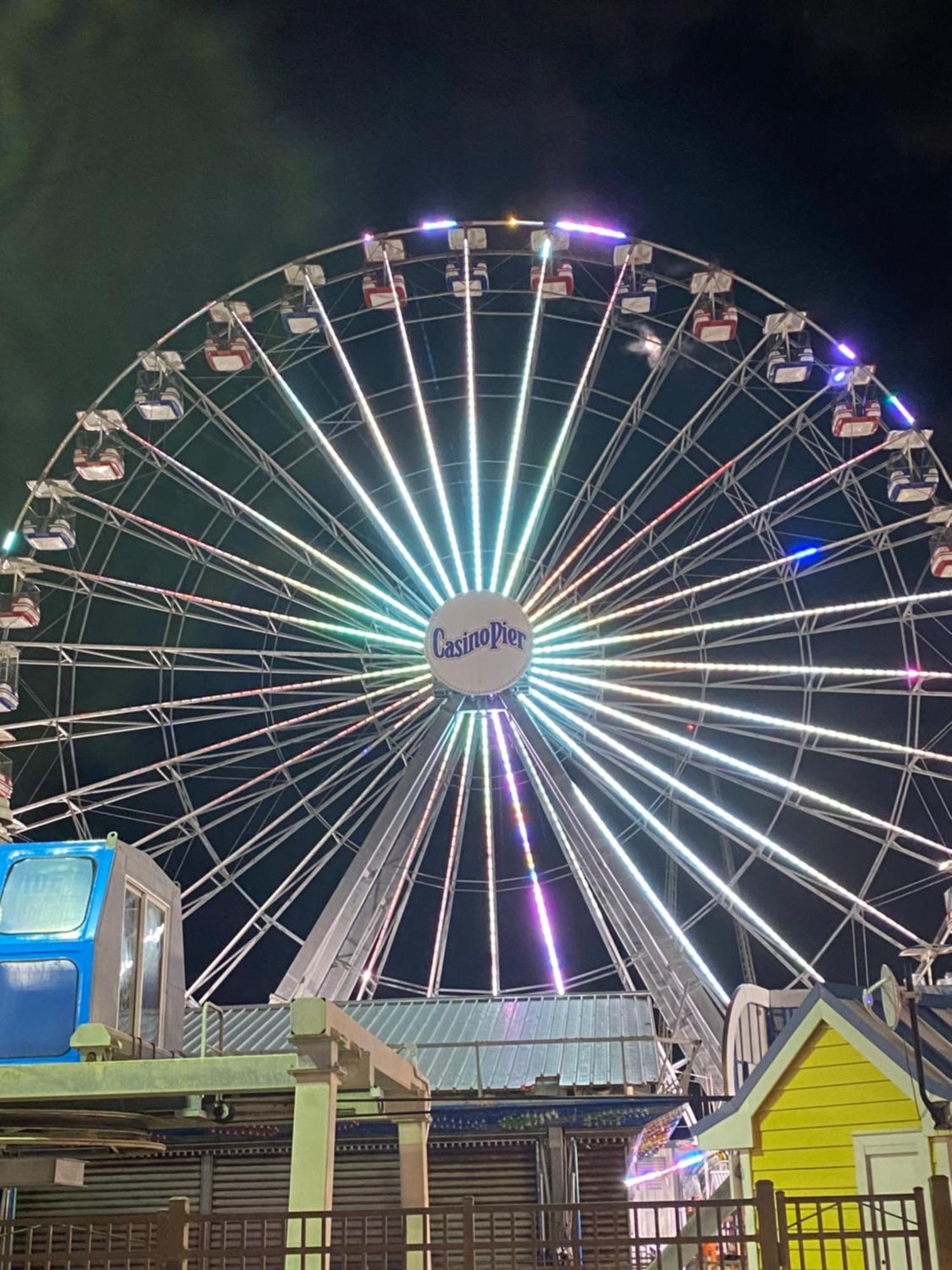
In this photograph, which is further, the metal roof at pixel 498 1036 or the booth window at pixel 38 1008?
the metal roof at pixel 498 1036

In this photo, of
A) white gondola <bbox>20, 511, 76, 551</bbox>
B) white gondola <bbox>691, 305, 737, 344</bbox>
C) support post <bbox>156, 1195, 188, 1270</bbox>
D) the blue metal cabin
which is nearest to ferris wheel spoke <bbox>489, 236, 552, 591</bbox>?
white gondola <bbox>691, 305, 737, 344</bbox>

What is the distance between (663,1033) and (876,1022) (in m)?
9.69

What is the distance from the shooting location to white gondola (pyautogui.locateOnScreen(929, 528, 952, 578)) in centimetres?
2217

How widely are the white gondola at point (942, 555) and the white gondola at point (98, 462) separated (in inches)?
510

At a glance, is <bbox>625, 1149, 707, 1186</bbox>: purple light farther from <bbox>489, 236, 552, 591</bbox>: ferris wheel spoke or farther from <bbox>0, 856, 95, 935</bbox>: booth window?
<bbox>0, 856, 95, 935</bbox>: booth window

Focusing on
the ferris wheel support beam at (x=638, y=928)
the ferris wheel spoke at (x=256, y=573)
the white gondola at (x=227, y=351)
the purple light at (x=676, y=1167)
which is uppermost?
the white gondola at (x=227, y=351)

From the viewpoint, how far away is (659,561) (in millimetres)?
23766

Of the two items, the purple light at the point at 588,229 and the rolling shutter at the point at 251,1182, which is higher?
the purple light at the point at 588,229

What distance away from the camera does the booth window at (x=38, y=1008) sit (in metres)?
10.9

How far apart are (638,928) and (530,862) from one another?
153 inches

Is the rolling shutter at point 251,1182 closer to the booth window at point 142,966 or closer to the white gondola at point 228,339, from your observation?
the booth window at point 142,966

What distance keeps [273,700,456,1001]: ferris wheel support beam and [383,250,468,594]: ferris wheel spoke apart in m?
2.18

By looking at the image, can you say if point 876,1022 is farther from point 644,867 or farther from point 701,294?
point 644,867

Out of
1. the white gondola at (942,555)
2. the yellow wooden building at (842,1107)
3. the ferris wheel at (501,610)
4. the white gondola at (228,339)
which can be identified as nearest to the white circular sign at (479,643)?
the ferris wheel at (501,610)
